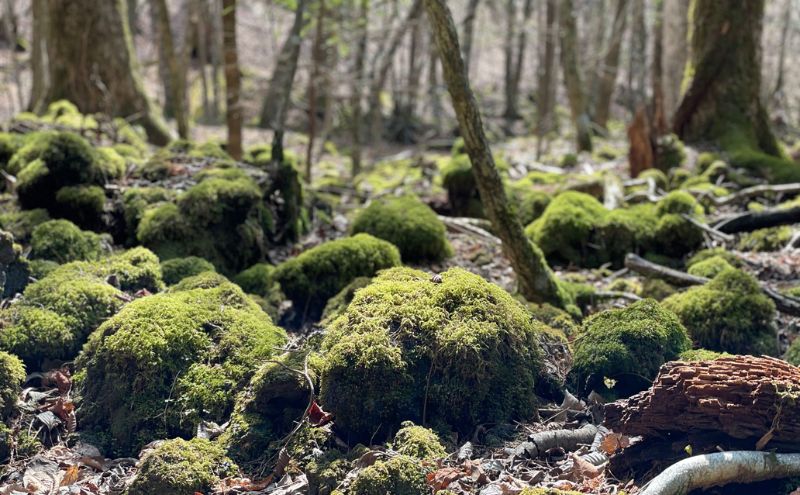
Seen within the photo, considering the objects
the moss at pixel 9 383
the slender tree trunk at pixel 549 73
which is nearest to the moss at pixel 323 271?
the moss at pixel 9 383

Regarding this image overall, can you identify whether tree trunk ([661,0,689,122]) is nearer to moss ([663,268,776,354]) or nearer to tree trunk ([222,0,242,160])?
tree trunk ([222,0,242,160])

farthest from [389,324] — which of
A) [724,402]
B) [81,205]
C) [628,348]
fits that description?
[81,205]

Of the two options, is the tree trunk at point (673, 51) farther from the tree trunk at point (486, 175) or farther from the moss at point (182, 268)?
the moss at point (182, 268)

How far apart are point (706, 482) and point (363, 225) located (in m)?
5.27

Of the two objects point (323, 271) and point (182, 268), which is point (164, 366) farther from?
point (323, 271)

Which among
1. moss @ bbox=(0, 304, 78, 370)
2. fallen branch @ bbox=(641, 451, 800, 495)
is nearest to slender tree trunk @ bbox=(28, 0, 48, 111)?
moss @ bbox=(0, 304, 78, 370)

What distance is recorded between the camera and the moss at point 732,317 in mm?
6312

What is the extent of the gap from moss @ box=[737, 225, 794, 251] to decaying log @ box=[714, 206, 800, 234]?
357 mm

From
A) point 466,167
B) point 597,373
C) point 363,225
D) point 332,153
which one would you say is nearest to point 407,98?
point 332,153

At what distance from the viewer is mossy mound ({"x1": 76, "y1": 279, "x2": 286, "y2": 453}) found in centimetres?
521

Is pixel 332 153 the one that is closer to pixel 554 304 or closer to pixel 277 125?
pixel 277 125

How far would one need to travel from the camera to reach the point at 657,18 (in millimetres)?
26359

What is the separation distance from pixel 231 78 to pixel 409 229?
5391mm

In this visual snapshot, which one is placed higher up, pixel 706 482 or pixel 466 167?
pixel 466 167
